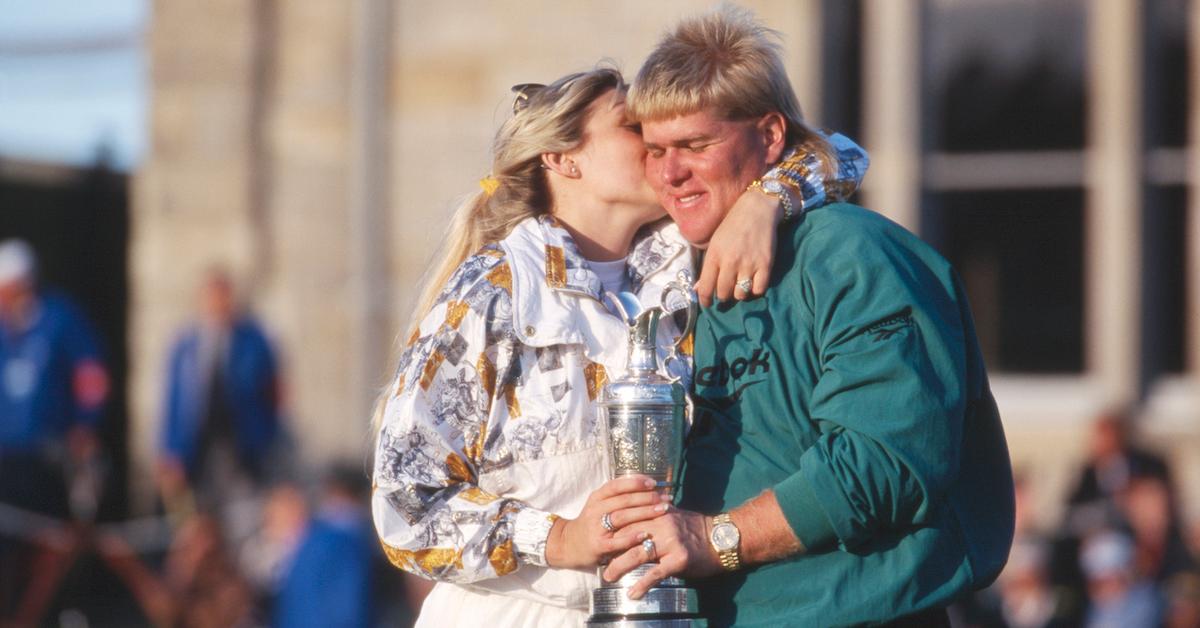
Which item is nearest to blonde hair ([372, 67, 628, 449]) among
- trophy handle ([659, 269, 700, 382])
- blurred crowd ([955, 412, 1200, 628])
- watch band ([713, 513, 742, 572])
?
trophy handle ([659, 269, 700, 382])

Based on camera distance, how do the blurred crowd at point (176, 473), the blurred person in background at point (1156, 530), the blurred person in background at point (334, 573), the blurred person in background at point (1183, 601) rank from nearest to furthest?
the blurred person in background at point (1183, 601) < the blurred person in background at point (1156, 530) < the blurred person in background at point (334, 573) < the blurred crowd at point (176, 473)

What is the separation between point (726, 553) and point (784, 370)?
13.9 inches

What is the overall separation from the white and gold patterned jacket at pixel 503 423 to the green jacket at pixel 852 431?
0.15 m

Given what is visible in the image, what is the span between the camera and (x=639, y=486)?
10.4ft

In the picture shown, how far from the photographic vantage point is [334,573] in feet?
28.9

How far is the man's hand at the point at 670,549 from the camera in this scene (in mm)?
3109

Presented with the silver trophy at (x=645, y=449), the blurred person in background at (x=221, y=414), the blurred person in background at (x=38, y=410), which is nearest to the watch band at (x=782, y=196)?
the silver trophy at (x=645, y=449)

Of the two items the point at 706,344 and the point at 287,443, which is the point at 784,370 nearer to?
the point at 706,344

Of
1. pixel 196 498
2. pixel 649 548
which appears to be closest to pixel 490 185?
pixel 649 548

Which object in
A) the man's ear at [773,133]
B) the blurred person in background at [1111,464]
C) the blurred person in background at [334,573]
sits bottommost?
the blurred person in background at [334,573]

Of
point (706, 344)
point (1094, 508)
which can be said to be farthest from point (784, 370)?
point (1094, 508)

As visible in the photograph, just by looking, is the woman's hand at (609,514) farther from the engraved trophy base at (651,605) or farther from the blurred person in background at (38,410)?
the blurred person in background at (38,410)

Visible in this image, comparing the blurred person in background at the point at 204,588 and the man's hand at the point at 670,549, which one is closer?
the man's hand at the point at 670,549

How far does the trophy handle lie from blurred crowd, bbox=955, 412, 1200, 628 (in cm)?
475
